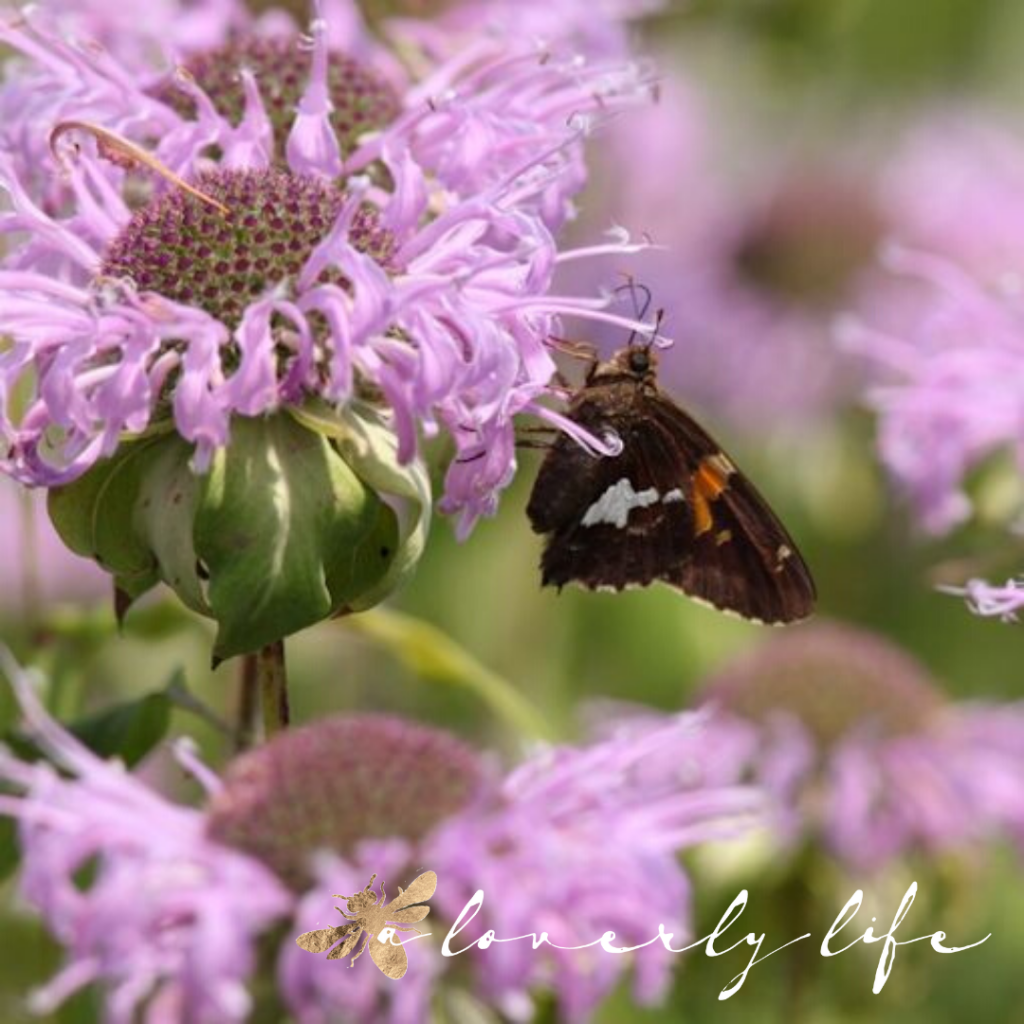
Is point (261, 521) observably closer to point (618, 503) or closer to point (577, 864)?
point (577, 864)

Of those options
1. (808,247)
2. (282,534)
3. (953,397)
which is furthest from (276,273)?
(808,247)

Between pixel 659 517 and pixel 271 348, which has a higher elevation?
pixel 271 348

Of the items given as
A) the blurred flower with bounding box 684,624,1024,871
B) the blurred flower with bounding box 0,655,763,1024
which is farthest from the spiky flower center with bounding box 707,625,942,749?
the blurred flower with bounding box 0,655,763,1024

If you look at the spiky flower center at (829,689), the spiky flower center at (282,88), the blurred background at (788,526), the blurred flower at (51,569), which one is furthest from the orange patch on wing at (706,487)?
the blurred flower at (51,569)

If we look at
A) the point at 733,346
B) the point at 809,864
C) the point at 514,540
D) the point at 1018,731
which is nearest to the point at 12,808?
the point at 809,864

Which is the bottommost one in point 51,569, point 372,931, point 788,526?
point 51,569

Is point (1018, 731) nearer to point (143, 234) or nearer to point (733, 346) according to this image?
point (143, 234)
